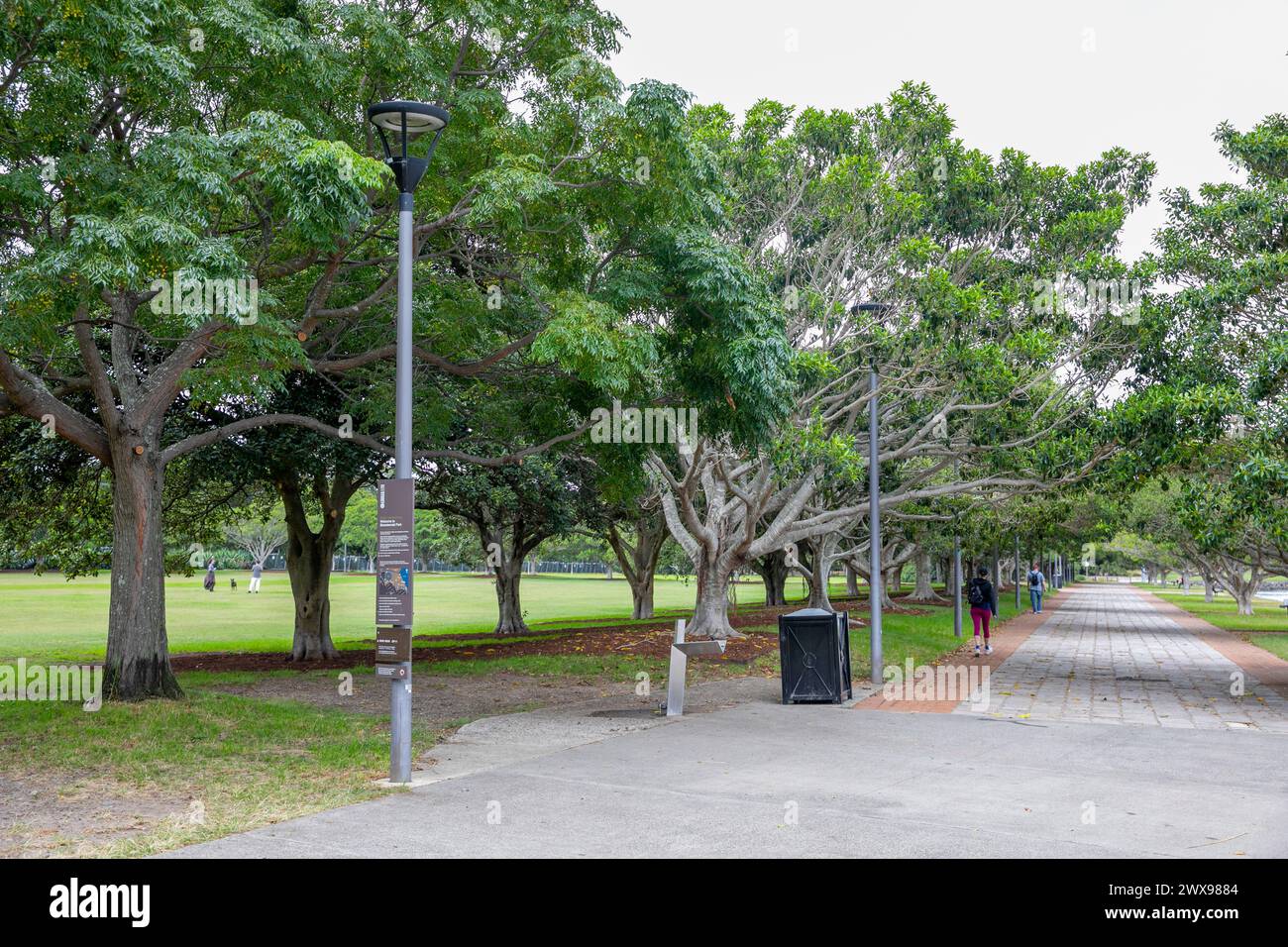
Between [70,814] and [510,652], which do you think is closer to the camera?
[70,814]

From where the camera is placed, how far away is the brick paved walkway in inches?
500

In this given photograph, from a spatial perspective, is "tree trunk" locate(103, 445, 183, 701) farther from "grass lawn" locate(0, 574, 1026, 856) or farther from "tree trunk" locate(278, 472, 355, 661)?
"tree trunk" locate(278, 472, 355, 661)

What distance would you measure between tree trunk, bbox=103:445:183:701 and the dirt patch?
3732mm

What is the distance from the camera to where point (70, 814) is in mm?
7395

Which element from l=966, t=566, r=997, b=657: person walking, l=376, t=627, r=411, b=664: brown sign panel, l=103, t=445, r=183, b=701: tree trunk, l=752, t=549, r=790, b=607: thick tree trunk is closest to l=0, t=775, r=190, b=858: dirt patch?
l=376, t=627, r=411, b=664: brown sign panel

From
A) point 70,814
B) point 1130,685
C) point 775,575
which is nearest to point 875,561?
point 1130,685

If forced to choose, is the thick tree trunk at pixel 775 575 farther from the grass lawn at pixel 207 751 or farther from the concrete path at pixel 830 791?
the concrete path at pixel 830 791

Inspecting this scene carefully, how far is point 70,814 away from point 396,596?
2767mm

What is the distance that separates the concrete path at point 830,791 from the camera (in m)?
6.42

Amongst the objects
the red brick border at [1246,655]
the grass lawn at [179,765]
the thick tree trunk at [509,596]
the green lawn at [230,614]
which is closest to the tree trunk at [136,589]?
the grass lawn at [179,765]

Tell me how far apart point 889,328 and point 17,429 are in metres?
15.8

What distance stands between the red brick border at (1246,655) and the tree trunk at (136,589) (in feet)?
50.7

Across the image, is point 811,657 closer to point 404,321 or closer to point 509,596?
point 404,321
